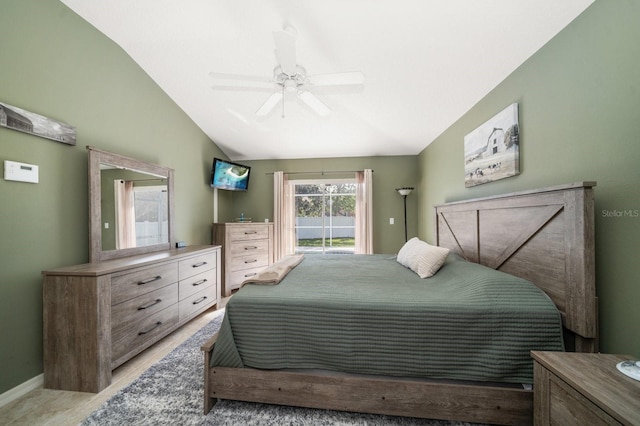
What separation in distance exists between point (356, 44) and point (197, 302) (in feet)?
10.4

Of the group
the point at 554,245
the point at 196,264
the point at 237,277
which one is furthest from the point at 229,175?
the point at 554,245

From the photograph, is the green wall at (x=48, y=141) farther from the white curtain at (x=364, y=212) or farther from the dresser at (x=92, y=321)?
the white curtain at (x=364, y=212)

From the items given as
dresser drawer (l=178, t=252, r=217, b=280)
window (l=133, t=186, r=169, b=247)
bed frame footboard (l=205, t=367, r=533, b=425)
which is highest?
window (l=133, t=186, r=169, b=247)

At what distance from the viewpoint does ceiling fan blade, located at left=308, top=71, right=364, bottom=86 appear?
74.8 inches

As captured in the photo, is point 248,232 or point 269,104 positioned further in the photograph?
point 248,232

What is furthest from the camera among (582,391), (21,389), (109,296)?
(109,296)

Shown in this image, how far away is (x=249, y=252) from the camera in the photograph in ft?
13.7

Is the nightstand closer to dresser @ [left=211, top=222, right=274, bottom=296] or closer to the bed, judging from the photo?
the bed

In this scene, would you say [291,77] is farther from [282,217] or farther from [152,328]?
[282,217]

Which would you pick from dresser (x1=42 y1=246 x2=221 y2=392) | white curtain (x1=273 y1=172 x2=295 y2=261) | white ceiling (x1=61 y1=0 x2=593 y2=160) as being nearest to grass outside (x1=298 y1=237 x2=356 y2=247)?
white curtain (x1=273 y1=172 x2=295 y2=261)

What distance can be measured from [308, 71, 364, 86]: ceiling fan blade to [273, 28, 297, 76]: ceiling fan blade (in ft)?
0.59

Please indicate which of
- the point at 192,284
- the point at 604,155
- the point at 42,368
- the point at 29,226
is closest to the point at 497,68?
the point at 604,155

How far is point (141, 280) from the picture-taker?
211cm

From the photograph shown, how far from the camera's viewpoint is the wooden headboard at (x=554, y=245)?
51.6 inches
